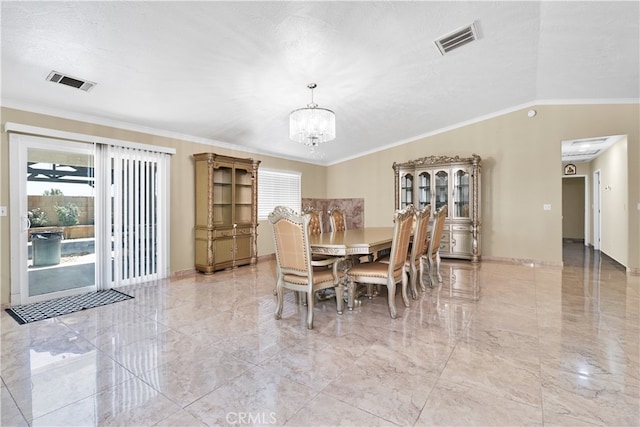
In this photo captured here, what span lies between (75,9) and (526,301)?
15.2ft

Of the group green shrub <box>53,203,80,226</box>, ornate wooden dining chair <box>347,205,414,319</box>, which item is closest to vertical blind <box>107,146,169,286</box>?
green shrub <box>53,203,80,226</box>

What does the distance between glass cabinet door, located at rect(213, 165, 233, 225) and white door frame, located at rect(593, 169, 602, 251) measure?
304 inches

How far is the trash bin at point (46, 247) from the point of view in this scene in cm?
353

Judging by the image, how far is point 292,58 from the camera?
3014 millimetres

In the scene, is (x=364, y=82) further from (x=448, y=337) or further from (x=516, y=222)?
(x=516, y=222)

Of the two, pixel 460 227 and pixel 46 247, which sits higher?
pixel 460 227

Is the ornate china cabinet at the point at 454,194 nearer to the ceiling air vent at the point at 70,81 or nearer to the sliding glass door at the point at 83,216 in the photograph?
the sliding glass door at the point at 83,216

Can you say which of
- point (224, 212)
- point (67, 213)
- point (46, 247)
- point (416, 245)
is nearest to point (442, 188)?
point (416, 245)

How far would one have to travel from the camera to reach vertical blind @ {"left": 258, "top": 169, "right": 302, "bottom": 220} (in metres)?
6.27

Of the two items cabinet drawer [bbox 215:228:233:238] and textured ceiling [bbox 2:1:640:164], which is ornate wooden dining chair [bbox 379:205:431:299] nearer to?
textured ceiling [bbox 2:1:640:164]

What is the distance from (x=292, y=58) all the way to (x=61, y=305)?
11.5 feet

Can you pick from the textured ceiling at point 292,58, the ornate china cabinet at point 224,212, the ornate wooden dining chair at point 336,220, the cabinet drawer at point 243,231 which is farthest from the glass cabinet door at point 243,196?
the ornate wooden dining chair at point 336,220

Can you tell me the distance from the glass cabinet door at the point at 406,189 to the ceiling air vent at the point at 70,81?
16.7 feet

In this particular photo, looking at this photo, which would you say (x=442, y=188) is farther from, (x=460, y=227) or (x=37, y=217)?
(x=37, y=217)
